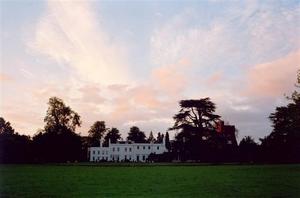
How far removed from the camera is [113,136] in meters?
148

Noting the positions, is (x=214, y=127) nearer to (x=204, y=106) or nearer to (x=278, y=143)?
(x=204, y=106)

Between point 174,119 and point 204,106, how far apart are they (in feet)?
18.9

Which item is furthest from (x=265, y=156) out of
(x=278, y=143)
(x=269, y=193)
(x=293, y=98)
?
(x=269, y=193)

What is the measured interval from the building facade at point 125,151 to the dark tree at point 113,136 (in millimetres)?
8838

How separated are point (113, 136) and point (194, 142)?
78596mm

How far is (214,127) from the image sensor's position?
7438 cm

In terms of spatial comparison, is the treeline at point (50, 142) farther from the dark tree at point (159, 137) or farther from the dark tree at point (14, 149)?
the dark tree at point (159, 137)

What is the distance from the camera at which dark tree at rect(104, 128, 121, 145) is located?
14610 centimetres

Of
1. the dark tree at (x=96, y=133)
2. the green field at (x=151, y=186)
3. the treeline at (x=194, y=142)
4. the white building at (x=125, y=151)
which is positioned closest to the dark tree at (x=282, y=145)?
the treeline at (x=194, y=142)

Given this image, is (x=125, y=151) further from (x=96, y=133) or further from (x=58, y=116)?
(x=58, y=116)

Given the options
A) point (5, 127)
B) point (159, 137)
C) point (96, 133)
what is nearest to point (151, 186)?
point (5, 127)

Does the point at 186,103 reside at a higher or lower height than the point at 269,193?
higher

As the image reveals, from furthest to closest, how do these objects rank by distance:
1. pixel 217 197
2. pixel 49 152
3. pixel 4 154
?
pixel 49 152 → pixel 4 154 → pixel 217 197

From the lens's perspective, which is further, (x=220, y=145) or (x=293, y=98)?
(x=220, y=145)
